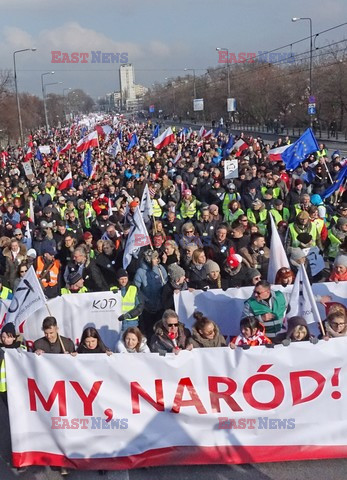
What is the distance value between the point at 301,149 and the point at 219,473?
973cm

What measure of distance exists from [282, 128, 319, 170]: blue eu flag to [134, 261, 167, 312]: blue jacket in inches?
289

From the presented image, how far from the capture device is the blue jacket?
7136 millimetres

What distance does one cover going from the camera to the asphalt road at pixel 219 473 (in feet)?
16.0

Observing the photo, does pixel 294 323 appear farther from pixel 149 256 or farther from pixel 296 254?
pixel 149 256

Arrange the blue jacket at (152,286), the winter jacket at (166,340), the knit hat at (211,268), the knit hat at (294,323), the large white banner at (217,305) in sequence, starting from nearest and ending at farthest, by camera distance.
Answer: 1. the knit hat at (294,323)
2. the winter jacket at (166,340)
3. the large white banner at (217,305)
4. the knit hat at (211,268)
5. the blue jacket at (152,286)

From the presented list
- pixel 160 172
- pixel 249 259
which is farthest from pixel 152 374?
pixel 160 172

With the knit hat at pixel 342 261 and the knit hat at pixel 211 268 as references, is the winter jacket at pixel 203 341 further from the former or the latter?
the knit hat at pixel 342 261

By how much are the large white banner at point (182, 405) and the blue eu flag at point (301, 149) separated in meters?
9.12

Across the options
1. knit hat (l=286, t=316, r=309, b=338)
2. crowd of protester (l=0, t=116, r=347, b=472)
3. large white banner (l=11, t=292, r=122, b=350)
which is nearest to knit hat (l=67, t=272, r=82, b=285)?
crowd of protester (l=0, t=116, r=347, b=472)

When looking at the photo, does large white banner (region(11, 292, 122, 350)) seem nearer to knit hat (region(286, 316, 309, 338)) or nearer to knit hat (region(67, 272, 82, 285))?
knit hat (region(67, 272, 82, 285))

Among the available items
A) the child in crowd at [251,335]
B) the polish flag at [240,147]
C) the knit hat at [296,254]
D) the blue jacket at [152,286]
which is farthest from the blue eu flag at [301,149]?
the child in crowd at [251,335]
